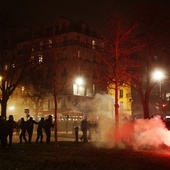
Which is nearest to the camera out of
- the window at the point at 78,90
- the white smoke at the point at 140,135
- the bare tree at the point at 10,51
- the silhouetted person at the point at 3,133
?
the white smoke at the point at 140,135

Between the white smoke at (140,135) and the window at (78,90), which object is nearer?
the white smoke at (140,135)

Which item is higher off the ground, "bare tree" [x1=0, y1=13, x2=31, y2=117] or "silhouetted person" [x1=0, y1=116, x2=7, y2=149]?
"bare tree" [x1=0, y1=13, x2=31, y2=117]

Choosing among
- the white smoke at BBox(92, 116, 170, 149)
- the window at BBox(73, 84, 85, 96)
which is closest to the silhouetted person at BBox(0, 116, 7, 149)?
the white smoke at BBox(92, 116, 170, 149)

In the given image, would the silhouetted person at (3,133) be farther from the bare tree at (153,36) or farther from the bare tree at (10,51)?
the bare tree at (153,36)

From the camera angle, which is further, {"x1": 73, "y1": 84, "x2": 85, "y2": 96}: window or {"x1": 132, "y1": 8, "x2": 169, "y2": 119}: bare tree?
{"x1": 73, "y1": 84, "x2": 85, "y2": 96}: window

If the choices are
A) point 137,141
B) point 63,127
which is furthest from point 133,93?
point 137,141

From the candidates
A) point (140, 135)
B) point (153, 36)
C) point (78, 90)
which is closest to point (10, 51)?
point (153, 36)

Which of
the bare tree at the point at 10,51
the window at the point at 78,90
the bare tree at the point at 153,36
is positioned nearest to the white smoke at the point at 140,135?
the bare tree at the point at 153,36

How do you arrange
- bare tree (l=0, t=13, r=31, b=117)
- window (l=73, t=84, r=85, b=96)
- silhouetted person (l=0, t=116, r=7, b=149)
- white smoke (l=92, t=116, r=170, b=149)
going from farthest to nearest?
1. window (l=73, t=84, r=85, b=96)
2. bare tree (l=0, t=13, r=31, b=117)
3. silhouetted person (l=0, t=116, r=7, b=149)
4. white smoke (l=92, t=116, r=170, b=149)

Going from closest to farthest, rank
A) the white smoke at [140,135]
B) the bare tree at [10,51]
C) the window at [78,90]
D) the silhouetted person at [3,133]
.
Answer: the white smoke at [140,135], the silhouetted person at [3,133], the bare tree at [10,51], the window at [78,90]

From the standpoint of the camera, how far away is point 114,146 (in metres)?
21.1

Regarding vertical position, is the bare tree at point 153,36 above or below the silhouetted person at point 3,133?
above

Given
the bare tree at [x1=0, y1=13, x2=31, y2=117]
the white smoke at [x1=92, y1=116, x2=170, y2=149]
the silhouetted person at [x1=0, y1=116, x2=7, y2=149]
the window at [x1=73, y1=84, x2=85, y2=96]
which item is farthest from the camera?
the window at [x1=73, y1=84, x2=85, y2=96]

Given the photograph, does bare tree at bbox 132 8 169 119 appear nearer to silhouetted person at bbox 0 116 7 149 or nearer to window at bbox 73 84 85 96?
silhouetted person at bbox 0 116 7 149
